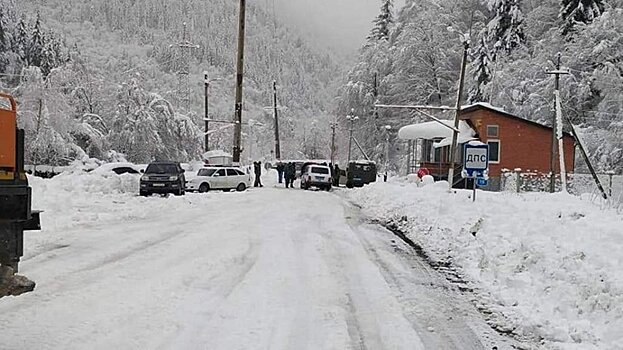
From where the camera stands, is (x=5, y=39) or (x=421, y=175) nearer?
(x=421, y=175)

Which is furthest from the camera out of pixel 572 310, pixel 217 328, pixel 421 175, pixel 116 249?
pixel 421 175

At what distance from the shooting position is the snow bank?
23.8 feet

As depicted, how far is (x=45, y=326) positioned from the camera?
6898 mm

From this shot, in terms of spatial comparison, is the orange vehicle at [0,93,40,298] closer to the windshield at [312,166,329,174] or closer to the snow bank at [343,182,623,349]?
the snow bank at [343,182,623,349]

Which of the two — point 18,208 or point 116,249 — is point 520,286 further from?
point 116,249

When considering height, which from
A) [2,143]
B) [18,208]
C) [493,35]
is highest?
[493,35]

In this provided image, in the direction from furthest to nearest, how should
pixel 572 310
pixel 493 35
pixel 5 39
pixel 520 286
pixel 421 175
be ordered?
1. pixel 5 39
2. pixel 493 35
3. pixel 421 175
4. pixel 520 286
5. pixel 572 310

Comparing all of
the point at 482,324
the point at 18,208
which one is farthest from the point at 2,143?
the point at 482,324

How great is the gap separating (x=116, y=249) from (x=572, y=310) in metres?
8.11

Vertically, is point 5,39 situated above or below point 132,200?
above

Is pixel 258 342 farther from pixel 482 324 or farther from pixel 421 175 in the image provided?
pixel 421 175

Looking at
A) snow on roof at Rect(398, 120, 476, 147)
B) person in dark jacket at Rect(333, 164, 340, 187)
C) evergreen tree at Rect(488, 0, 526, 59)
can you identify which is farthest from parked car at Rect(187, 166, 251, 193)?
evergreen tree at Rect(488, 0, 526, 59)

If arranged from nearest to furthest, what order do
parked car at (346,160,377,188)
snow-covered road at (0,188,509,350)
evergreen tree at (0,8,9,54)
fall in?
snow-covered road at (0,188,509,350) < parked car at (346,160,377,188) < evergreen tree at (0,8,9,54)

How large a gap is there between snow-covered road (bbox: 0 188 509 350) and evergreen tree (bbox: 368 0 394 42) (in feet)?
226
